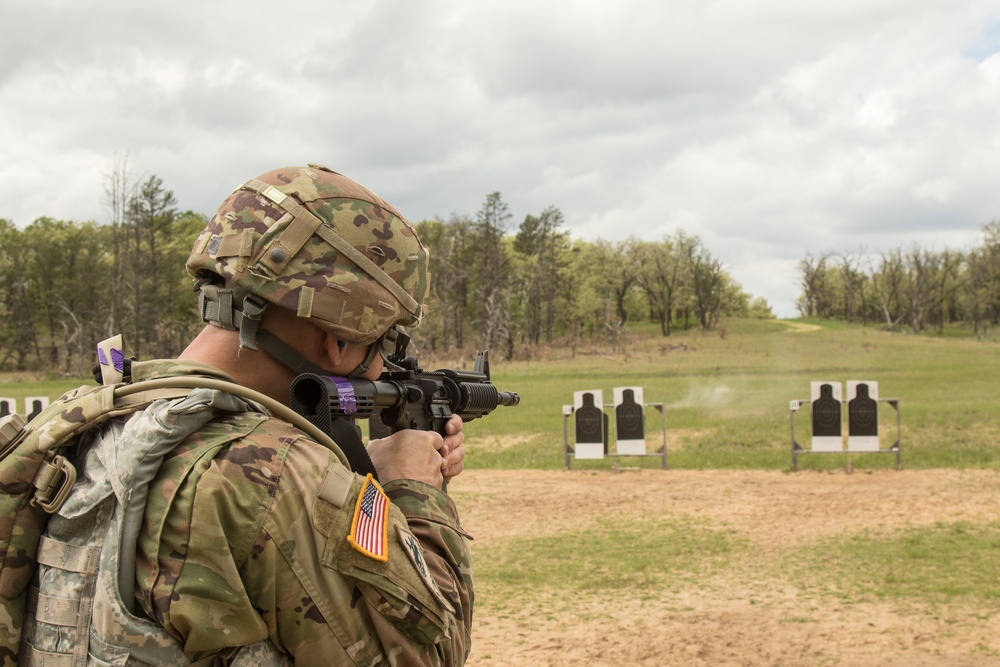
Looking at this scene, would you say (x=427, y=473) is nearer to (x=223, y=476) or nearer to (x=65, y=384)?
(x=223, y=476)

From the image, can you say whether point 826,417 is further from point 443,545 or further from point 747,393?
point 443,545

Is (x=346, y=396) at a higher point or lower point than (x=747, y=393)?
higher

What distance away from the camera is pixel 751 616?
6.25 meters

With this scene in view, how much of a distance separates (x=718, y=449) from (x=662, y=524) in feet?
20.8

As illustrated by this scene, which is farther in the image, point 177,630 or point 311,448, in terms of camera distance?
point 311,448

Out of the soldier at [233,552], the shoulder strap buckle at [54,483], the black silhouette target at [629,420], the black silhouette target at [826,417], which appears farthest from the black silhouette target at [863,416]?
the shoulder strap buckle at [54,483]

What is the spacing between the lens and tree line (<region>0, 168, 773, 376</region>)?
42.0 m

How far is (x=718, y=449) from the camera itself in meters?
15.5

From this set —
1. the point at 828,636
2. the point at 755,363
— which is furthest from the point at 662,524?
the point at 755,363

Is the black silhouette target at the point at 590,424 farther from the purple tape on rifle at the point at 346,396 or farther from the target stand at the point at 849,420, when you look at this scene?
the purple tape on rifle at the point at 346,396

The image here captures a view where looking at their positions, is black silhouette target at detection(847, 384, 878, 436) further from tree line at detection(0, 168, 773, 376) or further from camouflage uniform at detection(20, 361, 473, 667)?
tree line at detection(0, 168, 773, 376)

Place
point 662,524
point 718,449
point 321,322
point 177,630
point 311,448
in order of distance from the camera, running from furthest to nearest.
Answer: point 718,449
point 662,524
point 321,322
point 311,448
point 177,630

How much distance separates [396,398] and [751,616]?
4805 mm

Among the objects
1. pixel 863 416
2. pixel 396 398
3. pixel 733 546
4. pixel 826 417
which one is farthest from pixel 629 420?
pixel 396 398
